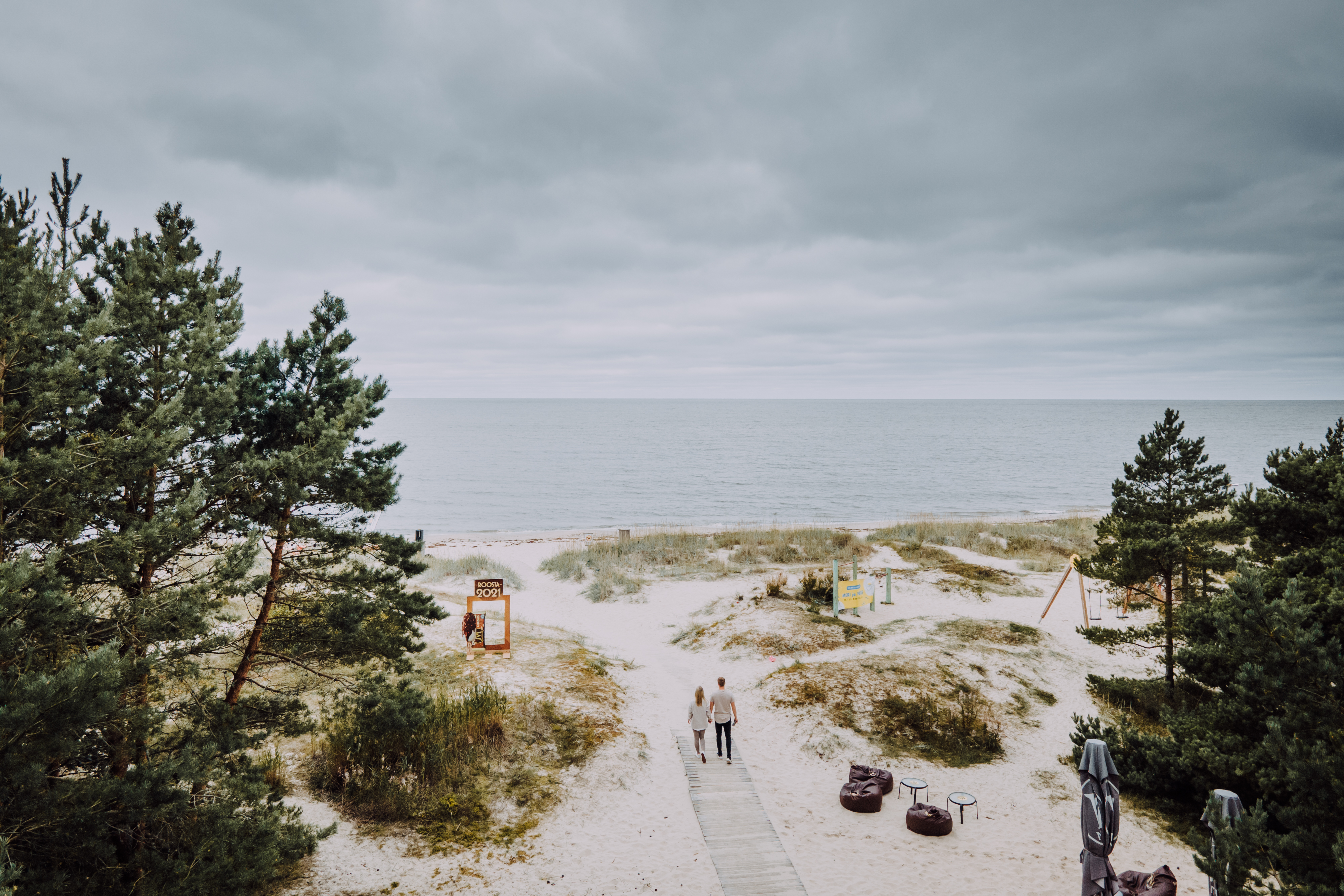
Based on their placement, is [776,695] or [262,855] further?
[776,695]

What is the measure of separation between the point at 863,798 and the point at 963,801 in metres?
1.64

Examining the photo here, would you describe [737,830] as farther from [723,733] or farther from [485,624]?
[485,624]

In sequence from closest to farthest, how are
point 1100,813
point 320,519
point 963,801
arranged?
point 1100,813 < point 320,519 < point 963,801

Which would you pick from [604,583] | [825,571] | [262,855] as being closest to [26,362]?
[262,855]

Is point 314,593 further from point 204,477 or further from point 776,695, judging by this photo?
point 776,695

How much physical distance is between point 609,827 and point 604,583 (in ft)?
53.2

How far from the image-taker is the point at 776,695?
635 inches

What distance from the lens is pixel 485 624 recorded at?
710 inches

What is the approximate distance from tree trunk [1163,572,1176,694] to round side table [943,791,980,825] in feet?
20.6

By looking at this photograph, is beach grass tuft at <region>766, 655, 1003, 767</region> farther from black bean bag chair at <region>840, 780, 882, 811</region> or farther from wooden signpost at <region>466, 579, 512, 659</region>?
wooden signpost at <region>466, 579, 512, 659</region>

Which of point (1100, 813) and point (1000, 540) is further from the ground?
point (1100, 813)

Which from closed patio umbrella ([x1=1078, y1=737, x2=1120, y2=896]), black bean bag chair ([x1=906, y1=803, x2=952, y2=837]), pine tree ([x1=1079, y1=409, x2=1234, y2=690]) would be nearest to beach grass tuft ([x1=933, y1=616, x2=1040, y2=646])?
pine tree ([x1=1079, y1=409, x2=1234, y2=690])

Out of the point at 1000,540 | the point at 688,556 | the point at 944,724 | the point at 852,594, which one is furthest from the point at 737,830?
the point at 1000,540

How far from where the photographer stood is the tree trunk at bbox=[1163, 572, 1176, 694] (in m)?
13.8
